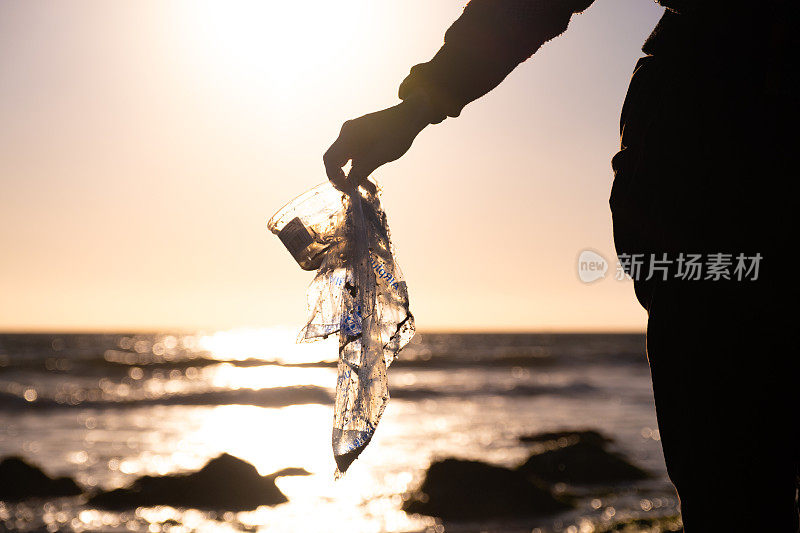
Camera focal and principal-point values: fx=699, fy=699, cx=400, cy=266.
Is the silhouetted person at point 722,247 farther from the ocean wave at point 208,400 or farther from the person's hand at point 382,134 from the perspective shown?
the ocean wave at point 208,400

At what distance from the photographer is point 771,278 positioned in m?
1.18

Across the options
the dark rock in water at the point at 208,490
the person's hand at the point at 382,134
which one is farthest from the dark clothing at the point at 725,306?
the dark rock in water at the point at 208,490

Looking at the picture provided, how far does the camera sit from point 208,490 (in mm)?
6562

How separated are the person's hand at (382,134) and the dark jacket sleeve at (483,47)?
4 cm

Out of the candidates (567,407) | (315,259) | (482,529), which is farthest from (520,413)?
(315,259)

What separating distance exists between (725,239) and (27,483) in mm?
7160

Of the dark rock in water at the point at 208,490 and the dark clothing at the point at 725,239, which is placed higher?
the dark clothing at the point at 725,239

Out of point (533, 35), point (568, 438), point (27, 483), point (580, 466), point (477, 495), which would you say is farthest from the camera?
point (568, 438)

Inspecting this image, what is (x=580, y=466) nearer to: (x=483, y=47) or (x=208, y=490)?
(x=208, y=490)

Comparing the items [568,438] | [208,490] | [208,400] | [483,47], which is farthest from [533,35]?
[208,400]

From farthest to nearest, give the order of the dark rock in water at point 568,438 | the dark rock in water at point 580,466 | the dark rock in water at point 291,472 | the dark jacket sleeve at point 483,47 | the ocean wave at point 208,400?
the ocean wave at point 208,400, the dark rock in water at point 568,438, the dark rock in water at point 291,472, the dark rock in water at point 580,466, the dark jacket sleeve at point 483,47

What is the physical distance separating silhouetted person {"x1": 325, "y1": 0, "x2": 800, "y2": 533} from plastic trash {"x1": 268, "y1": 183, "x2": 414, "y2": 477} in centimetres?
78

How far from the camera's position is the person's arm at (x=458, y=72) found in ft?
4.75

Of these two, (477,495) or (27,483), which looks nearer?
(477,495)
